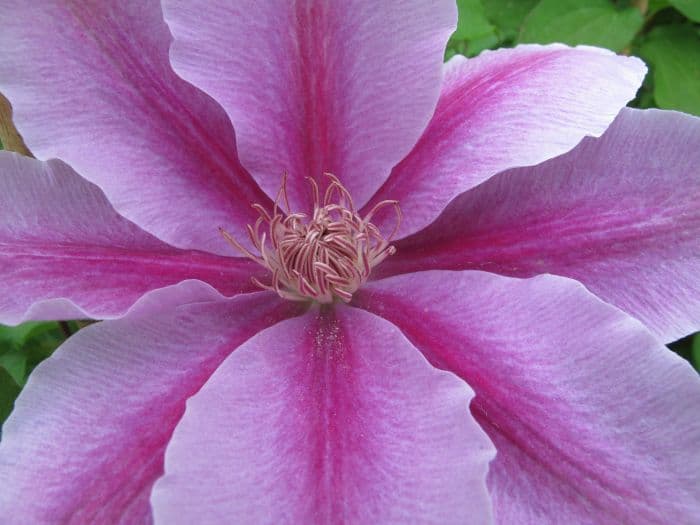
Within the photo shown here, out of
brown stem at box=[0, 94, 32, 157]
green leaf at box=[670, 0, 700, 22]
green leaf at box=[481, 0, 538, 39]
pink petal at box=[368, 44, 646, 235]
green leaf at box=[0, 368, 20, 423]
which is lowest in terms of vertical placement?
green leaf at box=[0, 368, 20, 423]

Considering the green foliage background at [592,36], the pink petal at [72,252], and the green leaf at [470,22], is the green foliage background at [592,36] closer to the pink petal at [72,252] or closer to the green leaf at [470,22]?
the green leaf at [470,22]

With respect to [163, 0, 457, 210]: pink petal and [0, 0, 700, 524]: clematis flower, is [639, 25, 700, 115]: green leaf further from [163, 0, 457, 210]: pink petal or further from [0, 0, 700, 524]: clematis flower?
[163, 0, 457, 210]: pink petal

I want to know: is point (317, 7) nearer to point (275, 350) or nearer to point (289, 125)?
point (289, 125)

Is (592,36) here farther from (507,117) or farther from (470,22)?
(507,117)

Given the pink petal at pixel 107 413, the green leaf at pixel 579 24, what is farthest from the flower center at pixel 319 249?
the green leaf at pixel 579 24

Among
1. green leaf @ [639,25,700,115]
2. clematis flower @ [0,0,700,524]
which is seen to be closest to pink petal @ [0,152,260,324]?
clematis flower @ [0,0,700,524]

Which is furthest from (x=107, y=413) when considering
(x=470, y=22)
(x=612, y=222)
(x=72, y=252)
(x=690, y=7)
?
(x=690, y=7)

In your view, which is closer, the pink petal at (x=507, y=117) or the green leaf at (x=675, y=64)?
the pink petal at (x=507, y=117)

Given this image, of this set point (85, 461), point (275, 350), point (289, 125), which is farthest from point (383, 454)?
point (289, 125)
